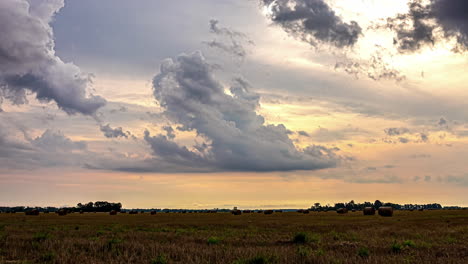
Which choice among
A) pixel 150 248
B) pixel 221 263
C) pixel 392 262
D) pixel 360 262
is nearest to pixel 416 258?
pixel 392 262

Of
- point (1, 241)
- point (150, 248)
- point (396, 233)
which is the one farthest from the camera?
point (396, 233)

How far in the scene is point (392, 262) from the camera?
16.5 meters

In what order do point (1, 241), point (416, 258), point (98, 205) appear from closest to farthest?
point (416, 258), point (1, 241), point (98, 205)

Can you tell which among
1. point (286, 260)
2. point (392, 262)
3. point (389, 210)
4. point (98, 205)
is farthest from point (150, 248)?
point (98, 205)

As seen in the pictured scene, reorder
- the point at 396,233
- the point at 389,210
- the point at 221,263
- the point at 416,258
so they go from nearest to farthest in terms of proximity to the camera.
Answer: the point at 221,263
the point at 416,258
the point at 396,233
the point at 389,210

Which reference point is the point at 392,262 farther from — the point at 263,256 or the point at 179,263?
the point at 179,263

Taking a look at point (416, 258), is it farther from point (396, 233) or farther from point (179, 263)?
point (396, 233)

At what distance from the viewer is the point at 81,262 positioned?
641 inches

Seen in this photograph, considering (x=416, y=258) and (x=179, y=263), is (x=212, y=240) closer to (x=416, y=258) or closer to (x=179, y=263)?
(x=179, y=263)

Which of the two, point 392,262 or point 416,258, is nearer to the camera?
point 392,262

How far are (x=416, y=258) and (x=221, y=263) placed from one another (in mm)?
8114

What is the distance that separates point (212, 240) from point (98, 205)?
168311 millimetres

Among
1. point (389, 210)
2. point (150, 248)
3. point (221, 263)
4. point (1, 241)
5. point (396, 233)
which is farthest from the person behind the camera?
point (389, 210)

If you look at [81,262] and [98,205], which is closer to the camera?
[81,262]
